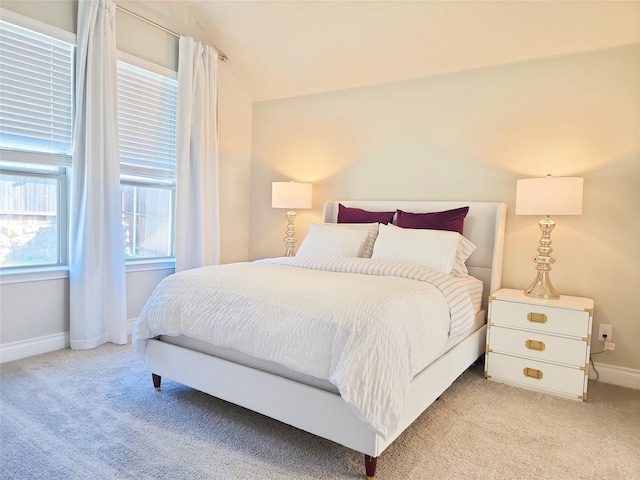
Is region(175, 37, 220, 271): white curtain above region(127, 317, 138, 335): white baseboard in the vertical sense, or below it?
above

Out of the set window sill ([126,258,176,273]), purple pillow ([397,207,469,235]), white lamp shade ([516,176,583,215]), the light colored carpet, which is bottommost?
the light colored carpet

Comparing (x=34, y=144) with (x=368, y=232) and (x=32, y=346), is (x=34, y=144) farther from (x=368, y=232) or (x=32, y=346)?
(x=368, y=232)

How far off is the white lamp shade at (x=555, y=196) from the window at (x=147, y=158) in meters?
2.94

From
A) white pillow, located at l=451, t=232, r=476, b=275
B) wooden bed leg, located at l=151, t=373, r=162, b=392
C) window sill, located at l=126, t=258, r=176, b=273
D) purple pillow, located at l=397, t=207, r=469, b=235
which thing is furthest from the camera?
window sill, located at l=126, t=258, r=176, b=273

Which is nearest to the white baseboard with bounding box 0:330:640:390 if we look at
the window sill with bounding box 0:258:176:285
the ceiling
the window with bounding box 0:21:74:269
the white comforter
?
the window sill with bounding box 0:258:176:285

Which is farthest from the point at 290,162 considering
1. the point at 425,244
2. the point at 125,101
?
the point at 425,244

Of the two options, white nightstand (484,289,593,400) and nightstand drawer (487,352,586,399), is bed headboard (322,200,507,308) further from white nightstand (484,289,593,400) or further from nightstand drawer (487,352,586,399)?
nightstand drawer (487,352,586,399)

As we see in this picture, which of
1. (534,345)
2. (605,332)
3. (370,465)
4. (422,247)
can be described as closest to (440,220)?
(422,247)

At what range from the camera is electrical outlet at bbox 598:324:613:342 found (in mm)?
2672

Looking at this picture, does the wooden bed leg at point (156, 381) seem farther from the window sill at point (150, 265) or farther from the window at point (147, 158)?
the window at point (147, 158)

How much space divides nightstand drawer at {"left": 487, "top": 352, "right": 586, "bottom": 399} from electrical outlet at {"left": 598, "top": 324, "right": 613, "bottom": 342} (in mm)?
527

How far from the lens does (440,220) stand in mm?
2984

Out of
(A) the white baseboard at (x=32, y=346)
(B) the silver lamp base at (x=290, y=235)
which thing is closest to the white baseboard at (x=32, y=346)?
(A) the white baseboard at (x=32, y=346)

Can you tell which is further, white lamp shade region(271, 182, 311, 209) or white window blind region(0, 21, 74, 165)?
white lamp shade region(271, 182, 311, 209)
